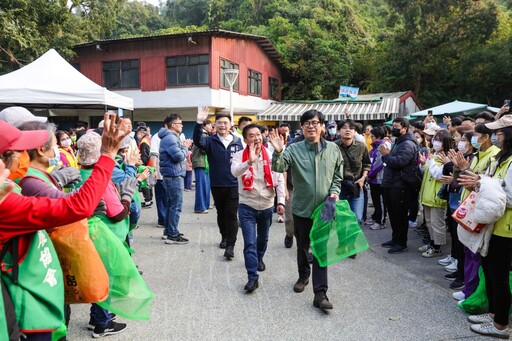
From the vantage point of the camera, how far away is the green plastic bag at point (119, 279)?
9.16 feet

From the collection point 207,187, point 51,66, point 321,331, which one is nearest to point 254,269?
point 321,331

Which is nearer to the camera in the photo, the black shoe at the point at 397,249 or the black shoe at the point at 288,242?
the black shoe at the point at 397,249

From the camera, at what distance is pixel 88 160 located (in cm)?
307

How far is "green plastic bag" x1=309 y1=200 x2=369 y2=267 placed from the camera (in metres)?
3.86

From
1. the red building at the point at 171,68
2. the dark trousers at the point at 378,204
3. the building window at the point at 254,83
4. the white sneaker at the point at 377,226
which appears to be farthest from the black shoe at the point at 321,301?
the building window at the point at 254,83

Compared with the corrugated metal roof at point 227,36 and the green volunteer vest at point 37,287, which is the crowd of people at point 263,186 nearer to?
the green volunteer vest at point 37,287

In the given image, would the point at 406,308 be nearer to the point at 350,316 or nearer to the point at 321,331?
the point at 350,316

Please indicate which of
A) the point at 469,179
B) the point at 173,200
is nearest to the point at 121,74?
the point at 173,200

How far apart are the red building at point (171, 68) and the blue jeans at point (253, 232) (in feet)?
52.7

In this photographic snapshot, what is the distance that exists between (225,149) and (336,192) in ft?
6.89

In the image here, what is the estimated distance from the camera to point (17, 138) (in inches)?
68.4

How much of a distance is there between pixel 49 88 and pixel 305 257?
7397 mm

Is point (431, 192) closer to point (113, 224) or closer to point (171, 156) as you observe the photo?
point (171, 156)

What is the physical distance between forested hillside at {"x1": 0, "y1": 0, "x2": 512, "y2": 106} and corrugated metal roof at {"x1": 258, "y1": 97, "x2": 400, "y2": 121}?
2780 millimetres
